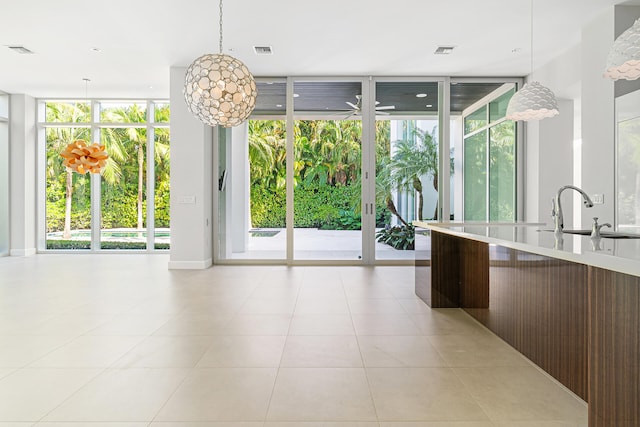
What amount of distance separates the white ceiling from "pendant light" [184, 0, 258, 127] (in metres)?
1.99

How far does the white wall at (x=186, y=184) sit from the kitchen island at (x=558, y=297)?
12.3 feet

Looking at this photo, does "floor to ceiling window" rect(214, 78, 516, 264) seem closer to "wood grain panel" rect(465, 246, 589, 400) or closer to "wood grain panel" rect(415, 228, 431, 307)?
"wood grain panel" rect(415, 228, 431, 307)

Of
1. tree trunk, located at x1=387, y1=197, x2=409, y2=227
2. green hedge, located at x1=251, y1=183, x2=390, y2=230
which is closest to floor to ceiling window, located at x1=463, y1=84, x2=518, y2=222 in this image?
tree trunk, located at x1=387, y1=197, x2=409, y2=227

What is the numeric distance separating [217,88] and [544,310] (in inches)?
105

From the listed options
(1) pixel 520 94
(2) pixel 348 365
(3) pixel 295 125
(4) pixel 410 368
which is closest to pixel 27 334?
(2) pixel 348 365

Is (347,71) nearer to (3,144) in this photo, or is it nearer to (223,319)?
(223,319)

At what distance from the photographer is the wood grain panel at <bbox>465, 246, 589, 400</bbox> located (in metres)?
2.42

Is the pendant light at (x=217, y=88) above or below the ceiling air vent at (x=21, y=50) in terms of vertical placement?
below

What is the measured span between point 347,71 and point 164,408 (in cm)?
623

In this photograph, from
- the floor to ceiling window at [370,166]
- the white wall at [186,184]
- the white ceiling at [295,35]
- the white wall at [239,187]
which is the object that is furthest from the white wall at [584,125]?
the white wall at [186,184]

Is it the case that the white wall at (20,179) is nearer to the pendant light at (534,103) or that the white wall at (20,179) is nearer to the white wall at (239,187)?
the white wall at (239,187)

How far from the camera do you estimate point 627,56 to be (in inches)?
105

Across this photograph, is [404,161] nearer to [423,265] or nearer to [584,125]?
[584,125]

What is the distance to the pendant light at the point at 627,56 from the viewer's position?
8.58ft
